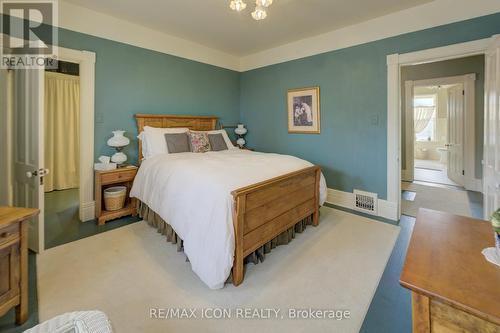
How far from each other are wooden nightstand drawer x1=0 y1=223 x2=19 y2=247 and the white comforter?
1071 mm

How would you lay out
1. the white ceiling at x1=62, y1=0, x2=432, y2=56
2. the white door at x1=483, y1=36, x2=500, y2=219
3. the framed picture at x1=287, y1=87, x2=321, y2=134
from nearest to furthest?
the white door at x1=483, y1=36, x2=500, y2=219 < the white ceiling at x1=62, y1=0, x2=432, y2=56 < the framed picture at x1=287, y1=87, x2=321, y2=134

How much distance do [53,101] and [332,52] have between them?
522 cm

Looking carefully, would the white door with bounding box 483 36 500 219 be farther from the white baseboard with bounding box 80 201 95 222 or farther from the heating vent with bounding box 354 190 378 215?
the white baseboard with bounding box 80 201 95 222

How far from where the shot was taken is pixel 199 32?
12.6 feet

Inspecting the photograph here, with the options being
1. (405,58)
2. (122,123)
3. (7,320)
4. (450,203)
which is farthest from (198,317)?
(450,203)

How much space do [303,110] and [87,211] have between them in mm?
3705

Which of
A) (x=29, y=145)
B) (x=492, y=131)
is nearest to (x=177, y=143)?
(x=29, y=145)

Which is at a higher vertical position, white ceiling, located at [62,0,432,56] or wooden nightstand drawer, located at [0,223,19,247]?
white ceiling, located at [62,0,432,56]

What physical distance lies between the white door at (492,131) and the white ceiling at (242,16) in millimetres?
1140

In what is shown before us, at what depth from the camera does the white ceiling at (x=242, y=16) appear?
9.71ft

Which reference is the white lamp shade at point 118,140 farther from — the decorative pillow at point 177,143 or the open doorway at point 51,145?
the decorative pillow at point 177,143

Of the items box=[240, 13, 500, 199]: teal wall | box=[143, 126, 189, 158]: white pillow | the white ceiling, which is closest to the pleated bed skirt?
box=[143, 126, 189, 158]: white pillow

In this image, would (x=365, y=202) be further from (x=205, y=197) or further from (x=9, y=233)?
(x=9, y=233)

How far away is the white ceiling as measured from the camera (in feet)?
9.71
